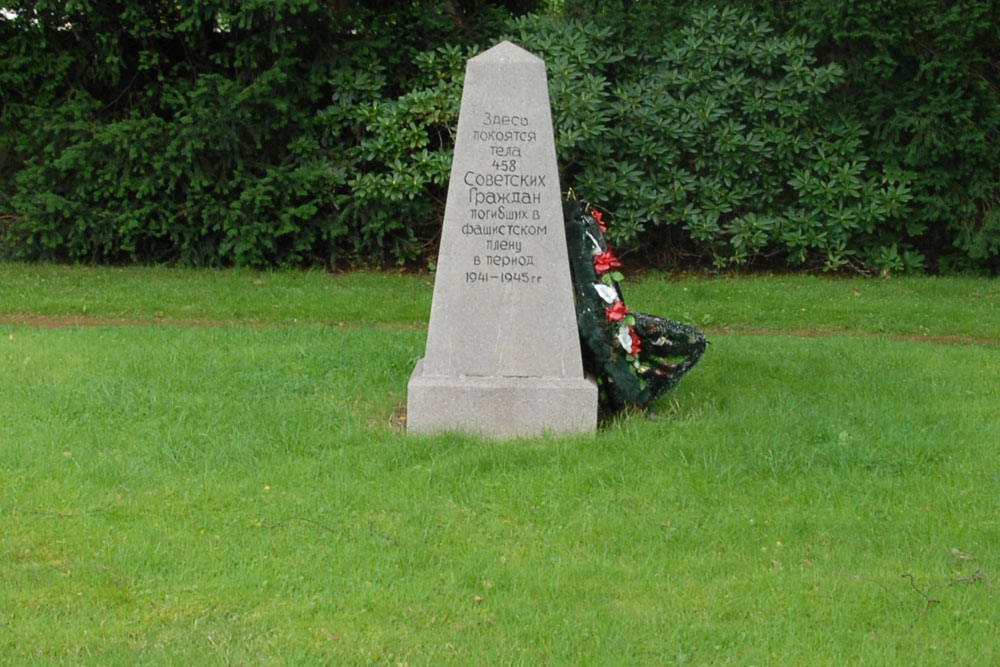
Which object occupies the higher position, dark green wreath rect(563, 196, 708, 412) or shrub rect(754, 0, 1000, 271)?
shrub rect(754, 0, 1000, 271)

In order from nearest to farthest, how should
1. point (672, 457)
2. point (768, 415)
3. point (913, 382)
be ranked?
1. point (672, 457)
2. point (768, 415)
3. point (913, 382)

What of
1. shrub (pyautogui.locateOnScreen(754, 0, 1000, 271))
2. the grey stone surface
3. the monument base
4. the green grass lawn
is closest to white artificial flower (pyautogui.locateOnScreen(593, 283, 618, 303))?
the grey stone surface

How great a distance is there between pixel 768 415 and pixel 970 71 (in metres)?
7.87

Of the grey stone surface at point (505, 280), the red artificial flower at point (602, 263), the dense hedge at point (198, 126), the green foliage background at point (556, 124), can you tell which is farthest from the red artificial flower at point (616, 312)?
the dense hedge at point (198, 126)

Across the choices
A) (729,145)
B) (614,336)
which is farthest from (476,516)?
(729,145)

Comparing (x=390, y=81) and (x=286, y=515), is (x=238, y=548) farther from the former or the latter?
(x=390, y=81)

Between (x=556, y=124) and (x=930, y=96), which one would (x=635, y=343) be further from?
(x=930, y=96)

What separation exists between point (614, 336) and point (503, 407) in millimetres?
797

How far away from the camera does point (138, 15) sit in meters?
12.5

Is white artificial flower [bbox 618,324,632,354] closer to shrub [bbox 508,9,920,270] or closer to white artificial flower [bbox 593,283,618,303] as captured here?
white artificial flower [bbox 593,283,618,303]

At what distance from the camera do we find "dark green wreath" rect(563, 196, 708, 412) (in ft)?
21.5

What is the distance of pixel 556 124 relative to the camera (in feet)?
41.3

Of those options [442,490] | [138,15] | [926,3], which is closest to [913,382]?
[442,490]

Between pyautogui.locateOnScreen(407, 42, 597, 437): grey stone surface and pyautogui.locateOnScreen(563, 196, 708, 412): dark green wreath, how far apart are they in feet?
0.97
